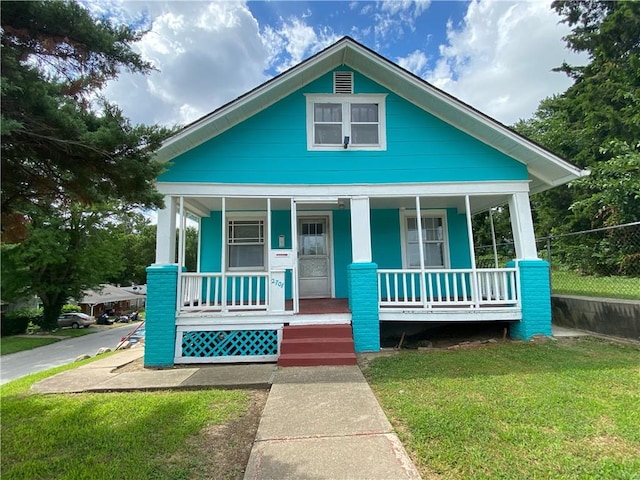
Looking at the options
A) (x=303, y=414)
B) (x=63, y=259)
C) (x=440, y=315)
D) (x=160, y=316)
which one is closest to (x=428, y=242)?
(x=440, y=315)

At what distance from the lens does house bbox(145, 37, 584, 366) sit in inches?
256

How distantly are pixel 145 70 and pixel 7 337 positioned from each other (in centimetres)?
2761

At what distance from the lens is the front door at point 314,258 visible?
8.79 metres

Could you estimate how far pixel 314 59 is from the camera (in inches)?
274

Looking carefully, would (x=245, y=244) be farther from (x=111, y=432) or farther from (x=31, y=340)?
(x=31, y=340)

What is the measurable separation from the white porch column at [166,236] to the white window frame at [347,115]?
320cm

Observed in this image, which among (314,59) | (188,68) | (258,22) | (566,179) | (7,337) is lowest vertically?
(7,337)

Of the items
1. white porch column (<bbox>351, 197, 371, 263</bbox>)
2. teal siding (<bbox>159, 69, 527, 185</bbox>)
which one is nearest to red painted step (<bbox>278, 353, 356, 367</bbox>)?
white porch column (<bbox>351, 197, 371, 263</bbox>)

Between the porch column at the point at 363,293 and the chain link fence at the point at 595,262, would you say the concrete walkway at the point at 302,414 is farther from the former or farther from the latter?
the chain link fence at the point at 595,262

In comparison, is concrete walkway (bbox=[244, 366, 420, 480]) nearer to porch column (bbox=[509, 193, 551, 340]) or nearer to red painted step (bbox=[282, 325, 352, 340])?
red painted step (bbox=[282, 325, 352, 340])

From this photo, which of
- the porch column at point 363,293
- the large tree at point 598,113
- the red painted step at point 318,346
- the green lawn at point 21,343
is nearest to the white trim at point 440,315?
the porch column at point 363,293

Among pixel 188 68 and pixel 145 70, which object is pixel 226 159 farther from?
pixel 145 70

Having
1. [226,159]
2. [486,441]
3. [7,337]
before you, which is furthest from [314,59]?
[7,337]

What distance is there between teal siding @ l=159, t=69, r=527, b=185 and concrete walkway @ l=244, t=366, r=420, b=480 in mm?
4235
